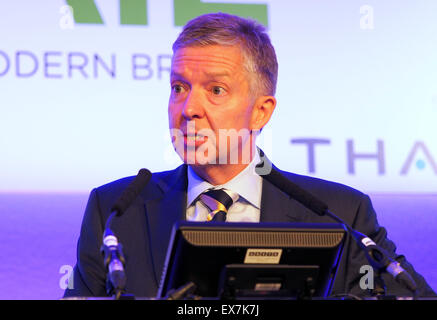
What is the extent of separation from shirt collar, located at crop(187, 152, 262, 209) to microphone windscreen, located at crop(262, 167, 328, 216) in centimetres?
31

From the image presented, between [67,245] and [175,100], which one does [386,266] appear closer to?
[175,100]

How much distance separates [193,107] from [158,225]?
42cm

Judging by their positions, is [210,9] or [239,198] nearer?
[239,198]

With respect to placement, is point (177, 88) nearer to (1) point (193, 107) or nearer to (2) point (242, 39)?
(1) point (193, 107)

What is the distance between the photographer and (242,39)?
240cm

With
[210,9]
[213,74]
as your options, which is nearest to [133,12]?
[210,9]

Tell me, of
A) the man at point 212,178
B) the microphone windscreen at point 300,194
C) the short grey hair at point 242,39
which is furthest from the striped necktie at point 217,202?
the short grey hair at point 242,39

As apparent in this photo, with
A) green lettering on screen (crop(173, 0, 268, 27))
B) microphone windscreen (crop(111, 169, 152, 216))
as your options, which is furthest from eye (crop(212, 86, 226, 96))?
green lettering on screen (crop(173, 0, 268, 27))

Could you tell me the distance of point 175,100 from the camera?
7.70 feet

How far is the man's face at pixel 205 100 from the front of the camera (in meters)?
2.29

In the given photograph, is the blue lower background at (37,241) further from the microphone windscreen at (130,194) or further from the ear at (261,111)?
the microphone windscreen at (130,194)

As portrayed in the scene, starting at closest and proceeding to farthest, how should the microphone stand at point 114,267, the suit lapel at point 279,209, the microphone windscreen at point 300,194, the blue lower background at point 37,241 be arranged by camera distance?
the microphone stand at point 114,267
the microphone windscreen at point 300,194
the suit lapel at point 279,209
the blue lower background at point 37,241

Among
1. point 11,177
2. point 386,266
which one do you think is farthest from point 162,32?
point 386,266

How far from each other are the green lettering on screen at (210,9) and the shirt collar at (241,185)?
1064 millimetres
